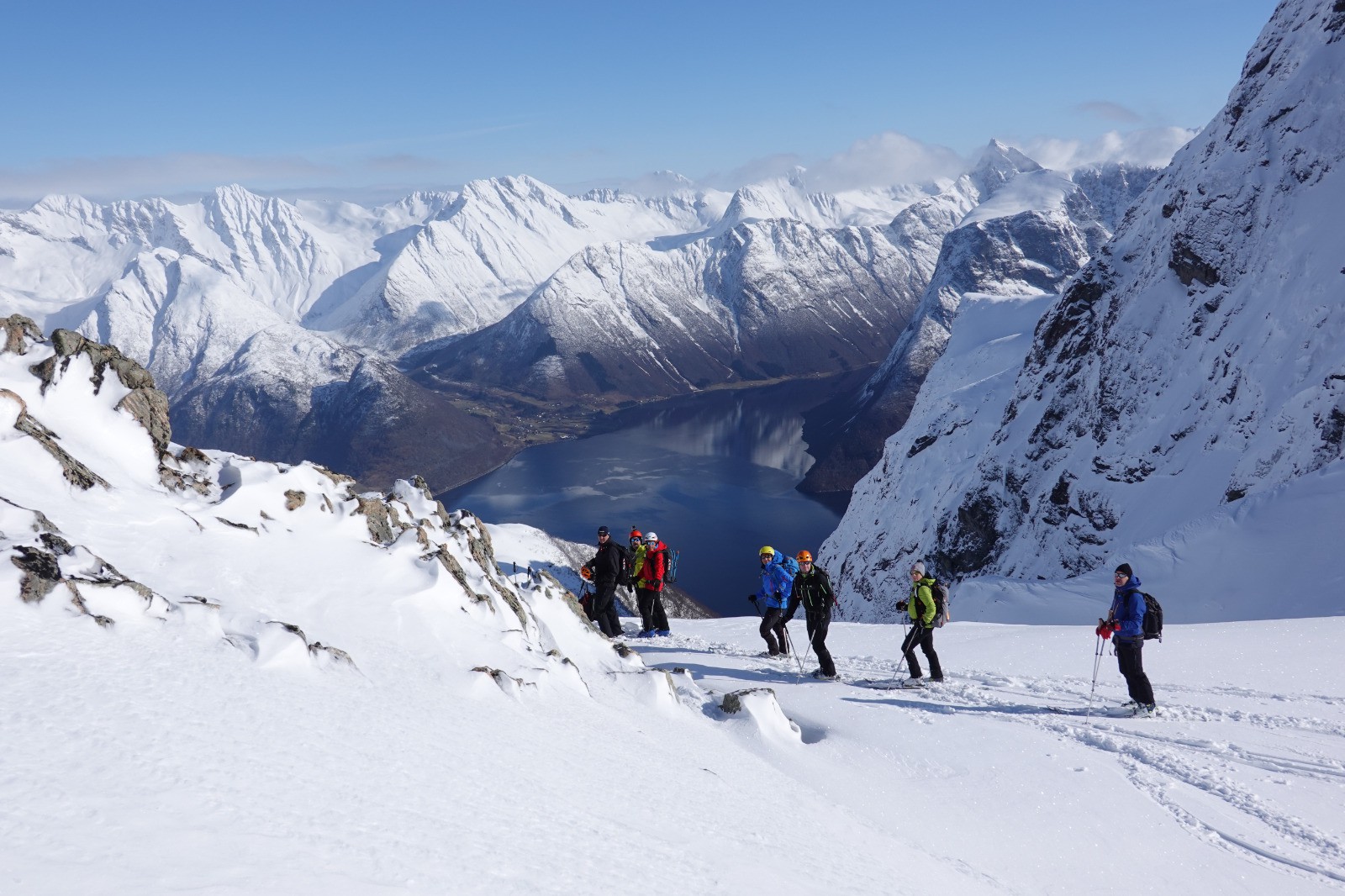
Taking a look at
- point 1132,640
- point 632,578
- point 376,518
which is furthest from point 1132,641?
point 376,518

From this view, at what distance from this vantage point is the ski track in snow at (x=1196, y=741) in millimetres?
8680

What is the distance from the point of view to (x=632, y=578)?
63.8 feet

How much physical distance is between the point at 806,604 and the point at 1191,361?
42.1 metres

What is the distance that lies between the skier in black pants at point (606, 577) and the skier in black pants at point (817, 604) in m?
4.61

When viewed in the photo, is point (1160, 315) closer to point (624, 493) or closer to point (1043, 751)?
point (1043, 751)

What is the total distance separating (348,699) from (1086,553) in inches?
1686

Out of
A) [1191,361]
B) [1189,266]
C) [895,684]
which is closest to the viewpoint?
[895,684]

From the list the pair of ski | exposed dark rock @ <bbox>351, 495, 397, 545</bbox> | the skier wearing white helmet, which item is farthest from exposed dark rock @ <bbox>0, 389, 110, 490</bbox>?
the pair of ski

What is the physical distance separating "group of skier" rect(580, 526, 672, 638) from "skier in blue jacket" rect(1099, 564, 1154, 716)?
32.0ft

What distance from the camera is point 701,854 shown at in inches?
275

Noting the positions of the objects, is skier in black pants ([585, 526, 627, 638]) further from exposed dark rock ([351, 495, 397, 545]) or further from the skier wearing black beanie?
the skier wearing black beanie

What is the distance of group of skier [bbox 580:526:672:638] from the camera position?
18.8m

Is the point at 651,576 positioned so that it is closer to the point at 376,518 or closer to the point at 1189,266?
the point at 376,518

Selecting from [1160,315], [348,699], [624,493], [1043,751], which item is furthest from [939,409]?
[624,493]
